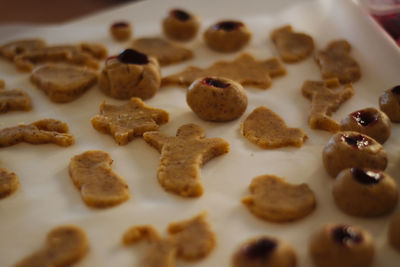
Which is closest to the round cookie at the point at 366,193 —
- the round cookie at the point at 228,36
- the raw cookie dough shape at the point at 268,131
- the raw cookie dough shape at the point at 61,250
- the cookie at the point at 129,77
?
the raw cookie dough shape at the point at 268,131

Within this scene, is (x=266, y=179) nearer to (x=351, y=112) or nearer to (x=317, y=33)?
(x=351, y=112)

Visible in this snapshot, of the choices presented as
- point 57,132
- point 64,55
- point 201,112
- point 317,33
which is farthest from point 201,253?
point 317,33

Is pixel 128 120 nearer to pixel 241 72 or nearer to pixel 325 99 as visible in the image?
pixel 241 72

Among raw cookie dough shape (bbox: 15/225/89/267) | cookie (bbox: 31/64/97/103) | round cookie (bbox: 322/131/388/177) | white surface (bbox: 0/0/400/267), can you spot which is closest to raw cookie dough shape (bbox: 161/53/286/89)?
white surface (bbox: 0/0/400/267)

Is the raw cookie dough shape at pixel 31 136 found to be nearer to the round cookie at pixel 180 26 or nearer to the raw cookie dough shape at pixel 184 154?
the raw cookie dough shape at pixel 184 154

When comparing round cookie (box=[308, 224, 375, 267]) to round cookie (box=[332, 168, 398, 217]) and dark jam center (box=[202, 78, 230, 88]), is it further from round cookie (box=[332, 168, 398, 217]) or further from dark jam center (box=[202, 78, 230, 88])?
dark jam center (box=[202, 78, 230, 88])

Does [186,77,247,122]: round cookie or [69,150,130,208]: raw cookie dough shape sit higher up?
[186,77,247,122]: round cookie
